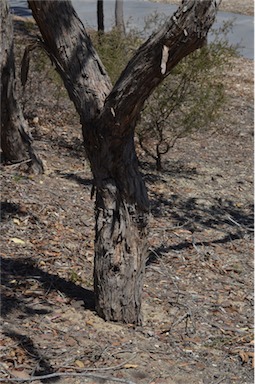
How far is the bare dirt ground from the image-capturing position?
5.28 meters

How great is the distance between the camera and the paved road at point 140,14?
2145cm

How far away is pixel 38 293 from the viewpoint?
6160mm

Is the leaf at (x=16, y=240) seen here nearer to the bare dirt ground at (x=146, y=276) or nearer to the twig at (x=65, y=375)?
the bare dirt ground at (x=146, y=276)

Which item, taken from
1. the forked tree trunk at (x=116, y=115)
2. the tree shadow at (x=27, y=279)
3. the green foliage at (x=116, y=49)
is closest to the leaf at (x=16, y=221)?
the tree shadow at (x=27, y=279)

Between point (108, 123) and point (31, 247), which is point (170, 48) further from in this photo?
point (31, 247)

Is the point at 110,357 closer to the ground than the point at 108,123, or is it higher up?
closer to the ground

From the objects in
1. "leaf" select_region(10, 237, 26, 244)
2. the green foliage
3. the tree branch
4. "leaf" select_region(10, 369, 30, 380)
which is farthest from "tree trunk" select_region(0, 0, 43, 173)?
"leaf" select_region(10, 369, 30, 380)

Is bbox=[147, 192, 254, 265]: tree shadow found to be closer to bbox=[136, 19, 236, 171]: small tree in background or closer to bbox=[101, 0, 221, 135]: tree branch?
bbox=[136, 19, 236, 171]: small tree in background

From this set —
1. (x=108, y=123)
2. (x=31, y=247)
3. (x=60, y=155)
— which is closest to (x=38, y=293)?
(x=31, y=247)

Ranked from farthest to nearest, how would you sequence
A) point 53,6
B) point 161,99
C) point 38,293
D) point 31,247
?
point 161,99 → point 31,247 → point 38,293 → point 53,6

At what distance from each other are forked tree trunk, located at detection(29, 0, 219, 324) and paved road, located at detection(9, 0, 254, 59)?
596 inches

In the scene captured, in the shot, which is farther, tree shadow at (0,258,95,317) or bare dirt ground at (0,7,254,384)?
tree shadow at (0,258,95,317)

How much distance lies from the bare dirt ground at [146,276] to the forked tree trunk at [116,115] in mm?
403

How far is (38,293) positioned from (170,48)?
2.30m
